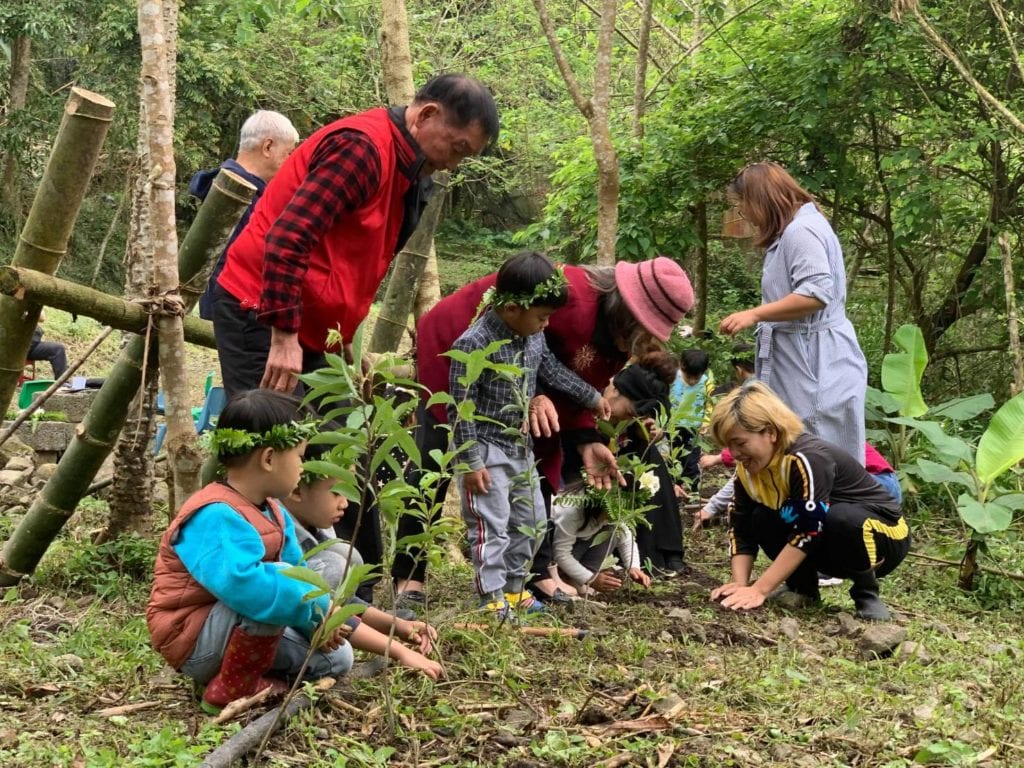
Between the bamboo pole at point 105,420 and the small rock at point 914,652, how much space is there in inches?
115

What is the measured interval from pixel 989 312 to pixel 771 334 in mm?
4904

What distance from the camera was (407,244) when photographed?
5191 mm

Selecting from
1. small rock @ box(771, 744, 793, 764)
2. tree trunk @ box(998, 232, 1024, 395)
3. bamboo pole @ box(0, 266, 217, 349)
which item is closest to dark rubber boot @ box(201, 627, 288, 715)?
small rock @ box(771, 744, 793, 764)

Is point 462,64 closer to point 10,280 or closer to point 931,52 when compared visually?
point 931,52

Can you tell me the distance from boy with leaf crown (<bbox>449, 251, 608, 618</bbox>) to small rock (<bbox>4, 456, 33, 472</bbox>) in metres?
Answer: 4.35

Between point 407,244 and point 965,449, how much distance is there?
2.81m

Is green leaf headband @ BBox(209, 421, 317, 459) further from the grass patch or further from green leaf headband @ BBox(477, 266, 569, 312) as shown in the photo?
green leaf headband @ BBox(477, 266, 569, 312)

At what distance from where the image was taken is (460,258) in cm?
2106

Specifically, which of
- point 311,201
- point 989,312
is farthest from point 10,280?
point 989,312

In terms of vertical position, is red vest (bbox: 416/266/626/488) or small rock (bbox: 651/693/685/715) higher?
red vest (bbox: 416/266/626/488)

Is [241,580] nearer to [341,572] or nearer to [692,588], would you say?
[341,572]

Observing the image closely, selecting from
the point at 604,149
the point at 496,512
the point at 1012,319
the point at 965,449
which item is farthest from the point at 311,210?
the point at 1012,319

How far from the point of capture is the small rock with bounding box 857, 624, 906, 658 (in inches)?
146

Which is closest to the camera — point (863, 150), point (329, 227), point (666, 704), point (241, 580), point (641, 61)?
point (241, 580)
